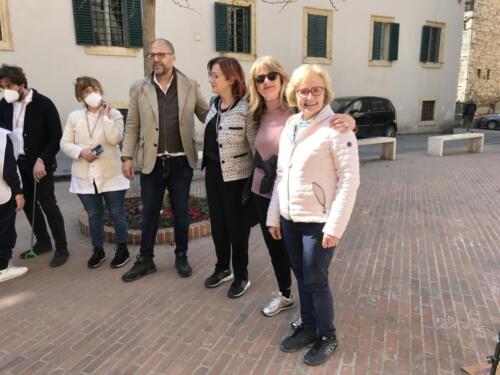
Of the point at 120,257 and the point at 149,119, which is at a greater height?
the point at 149,119

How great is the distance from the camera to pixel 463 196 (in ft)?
23.1

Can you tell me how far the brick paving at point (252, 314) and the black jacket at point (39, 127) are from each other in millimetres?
1071

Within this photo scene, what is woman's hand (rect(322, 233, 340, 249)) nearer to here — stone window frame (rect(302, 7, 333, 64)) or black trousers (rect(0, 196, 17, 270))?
black trousers (rect(0, 196, 17, 270))

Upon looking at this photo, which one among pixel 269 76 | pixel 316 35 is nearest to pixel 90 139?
pixel 269 76

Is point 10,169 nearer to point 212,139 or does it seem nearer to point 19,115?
point 19,115

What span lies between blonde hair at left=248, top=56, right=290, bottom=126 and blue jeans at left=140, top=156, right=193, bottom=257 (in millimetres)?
986

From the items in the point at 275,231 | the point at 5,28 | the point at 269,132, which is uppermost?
the point at 5,28

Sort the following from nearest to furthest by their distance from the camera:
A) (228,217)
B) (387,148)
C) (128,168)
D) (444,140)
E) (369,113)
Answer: (228,217) < (128,168) < (387,148) < (444,140) < (369,113)

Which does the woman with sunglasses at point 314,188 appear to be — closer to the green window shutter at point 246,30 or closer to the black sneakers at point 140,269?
Answer: the black sneakers at point 140,269

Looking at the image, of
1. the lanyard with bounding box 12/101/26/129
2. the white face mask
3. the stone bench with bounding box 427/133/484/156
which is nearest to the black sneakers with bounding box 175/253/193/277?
the lanyard with bounding box 12/101/26/129

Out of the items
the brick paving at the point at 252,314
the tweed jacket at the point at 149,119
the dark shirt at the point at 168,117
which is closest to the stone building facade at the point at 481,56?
the brick paving at the point at 252,314

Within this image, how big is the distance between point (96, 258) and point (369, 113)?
12368mm

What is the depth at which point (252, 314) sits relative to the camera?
317cm

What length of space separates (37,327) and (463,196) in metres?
6.49
